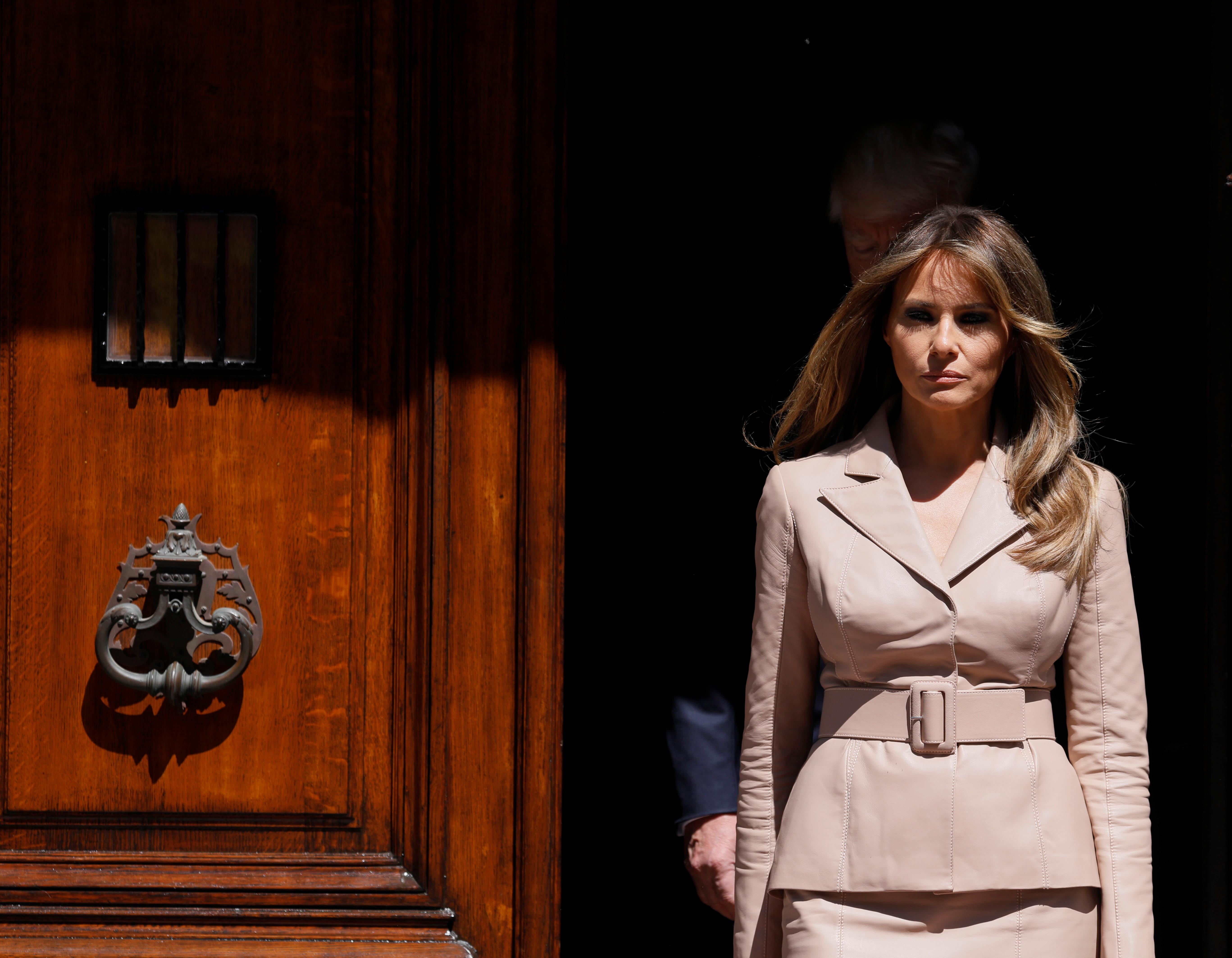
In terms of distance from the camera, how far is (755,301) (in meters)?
3.07

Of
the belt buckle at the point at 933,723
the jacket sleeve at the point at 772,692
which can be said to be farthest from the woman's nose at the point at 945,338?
the belt buckle at the point at 933,723

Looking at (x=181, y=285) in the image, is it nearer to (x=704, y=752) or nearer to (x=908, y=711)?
(x=704, y=752)

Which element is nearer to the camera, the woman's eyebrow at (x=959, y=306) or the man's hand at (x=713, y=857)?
the woman's eyebrow at (x=959, y=306)

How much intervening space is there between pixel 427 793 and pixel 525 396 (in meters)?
0.65

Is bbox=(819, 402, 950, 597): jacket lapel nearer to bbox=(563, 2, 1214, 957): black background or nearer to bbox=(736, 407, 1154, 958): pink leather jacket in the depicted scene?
bbox=(736, 407, 1154, 958): pink leather jacket

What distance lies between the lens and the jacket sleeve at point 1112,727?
1.93m

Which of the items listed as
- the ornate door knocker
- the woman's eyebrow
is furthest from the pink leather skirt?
the ornate door knocker

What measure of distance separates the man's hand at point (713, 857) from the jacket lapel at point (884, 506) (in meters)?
0.62

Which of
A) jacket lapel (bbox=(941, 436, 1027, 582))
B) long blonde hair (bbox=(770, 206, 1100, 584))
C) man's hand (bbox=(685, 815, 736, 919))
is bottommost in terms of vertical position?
man's hand (bbox=(685, 815, 736, 919))

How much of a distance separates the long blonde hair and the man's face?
1.27 ft

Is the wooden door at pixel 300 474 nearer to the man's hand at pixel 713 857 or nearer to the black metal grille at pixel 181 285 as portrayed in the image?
the black metal grille at pixel 181 285

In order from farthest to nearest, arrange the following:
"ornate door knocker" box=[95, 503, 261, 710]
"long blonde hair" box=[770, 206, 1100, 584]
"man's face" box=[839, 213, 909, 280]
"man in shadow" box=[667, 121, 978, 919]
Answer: "man's face" box=[839, 213, 909, 280], "man in shadow" box=[667, 121, 978, 919], "ornate door knocker" box=[95, 503, 261, 710], "long blonde hair" box=[770, 206, 1100, 584]

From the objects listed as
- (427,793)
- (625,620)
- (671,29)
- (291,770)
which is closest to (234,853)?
(291,770)

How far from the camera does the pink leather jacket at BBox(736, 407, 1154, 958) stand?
1902mm
